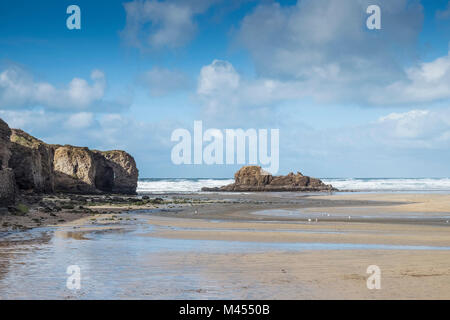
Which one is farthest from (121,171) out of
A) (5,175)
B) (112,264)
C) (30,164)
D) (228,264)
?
(228,264)

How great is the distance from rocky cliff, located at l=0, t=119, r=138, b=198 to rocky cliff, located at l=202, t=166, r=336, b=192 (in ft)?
94.2

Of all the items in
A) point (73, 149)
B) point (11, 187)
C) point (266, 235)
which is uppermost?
point (73, 149)

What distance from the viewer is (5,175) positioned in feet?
83.1

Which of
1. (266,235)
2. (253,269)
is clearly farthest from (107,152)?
(253,269)

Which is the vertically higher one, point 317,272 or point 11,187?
point 11,187

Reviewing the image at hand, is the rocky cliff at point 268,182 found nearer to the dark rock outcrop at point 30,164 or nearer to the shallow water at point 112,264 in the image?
the dark rock outcrop at point 30,164

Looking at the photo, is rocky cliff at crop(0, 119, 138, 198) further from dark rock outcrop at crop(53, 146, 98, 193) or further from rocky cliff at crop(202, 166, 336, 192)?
rocky cliff at crop(202, 166, 336, 192)

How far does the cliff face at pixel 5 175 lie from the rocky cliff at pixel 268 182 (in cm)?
7747

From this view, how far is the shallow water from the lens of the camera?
8.35 m

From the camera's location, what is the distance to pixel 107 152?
278 ft

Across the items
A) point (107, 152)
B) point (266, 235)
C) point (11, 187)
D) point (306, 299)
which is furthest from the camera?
point (107, 152)
